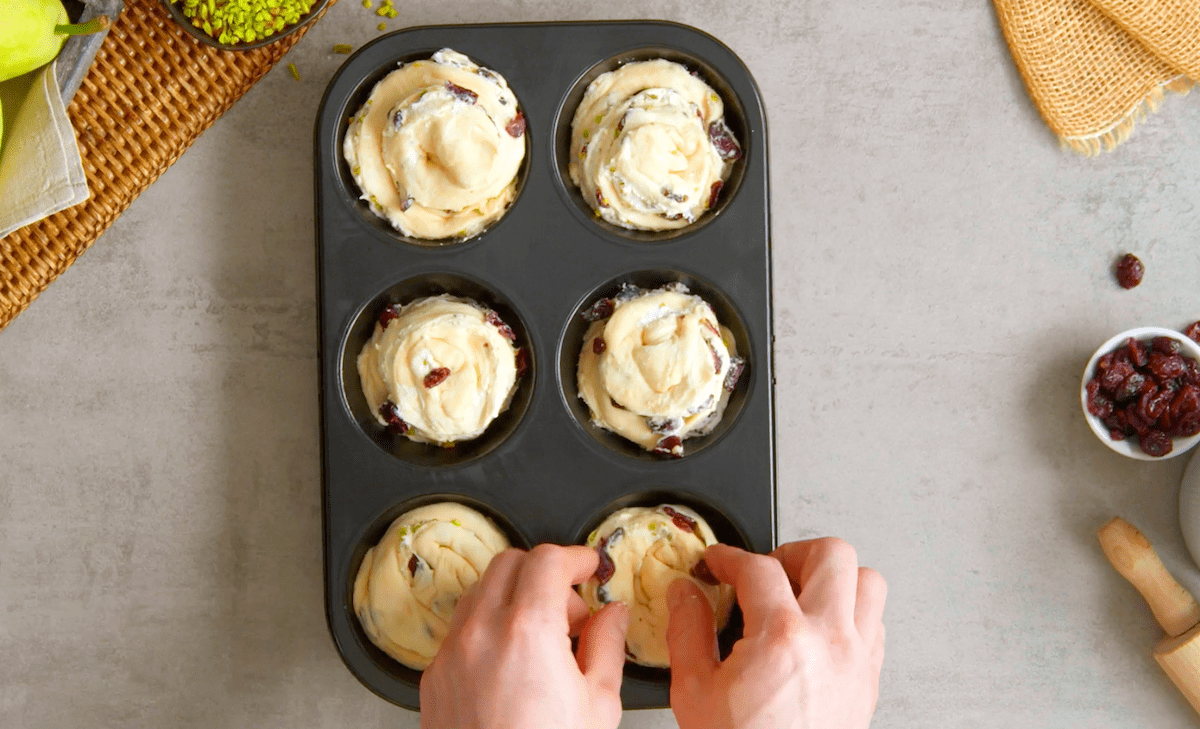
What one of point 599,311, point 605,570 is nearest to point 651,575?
point 605,570

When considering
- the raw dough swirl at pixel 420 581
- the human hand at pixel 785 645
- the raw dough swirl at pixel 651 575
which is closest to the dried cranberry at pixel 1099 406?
the human hand at pixel 785 645

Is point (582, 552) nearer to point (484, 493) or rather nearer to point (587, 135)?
point (484, 493)

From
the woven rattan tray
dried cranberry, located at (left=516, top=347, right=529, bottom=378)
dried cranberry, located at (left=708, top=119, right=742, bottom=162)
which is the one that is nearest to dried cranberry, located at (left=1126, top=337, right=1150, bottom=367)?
dried cranberry, located at (left=708, top=119, right=742, bottom=162)

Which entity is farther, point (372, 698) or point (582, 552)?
point (372, 698)

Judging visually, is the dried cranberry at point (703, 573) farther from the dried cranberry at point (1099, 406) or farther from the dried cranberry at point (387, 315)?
the dried cranberry at point (1099, 406)

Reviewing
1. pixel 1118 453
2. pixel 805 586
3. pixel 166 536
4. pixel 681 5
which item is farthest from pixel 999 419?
pixel 166 536

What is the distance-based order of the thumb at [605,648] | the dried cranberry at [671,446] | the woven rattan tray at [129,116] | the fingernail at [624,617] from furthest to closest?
1. the woven rattan tray at [129,116]
2. the dried cranberry at [671,446]
3. the fingernail at [624,617]
4. the thumb at [605,648]

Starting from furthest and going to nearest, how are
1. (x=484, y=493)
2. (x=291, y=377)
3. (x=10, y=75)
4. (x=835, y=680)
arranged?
(x=291, y=377) → (x=484, y=493) → (x=10, y=75) → (x=835, y=680)
